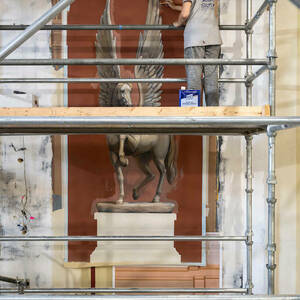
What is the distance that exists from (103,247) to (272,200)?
1.20m

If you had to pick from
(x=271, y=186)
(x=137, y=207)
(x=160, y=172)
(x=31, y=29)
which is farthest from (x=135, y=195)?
(x=31, y=29)

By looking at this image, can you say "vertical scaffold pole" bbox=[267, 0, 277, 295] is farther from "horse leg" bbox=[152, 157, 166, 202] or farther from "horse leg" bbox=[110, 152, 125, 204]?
"horse leg" bbox=[110, 152, 125, 204]

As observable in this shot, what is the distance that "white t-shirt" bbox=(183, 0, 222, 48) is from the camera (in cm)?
152

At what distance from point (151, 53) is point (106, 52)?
11.4 inches

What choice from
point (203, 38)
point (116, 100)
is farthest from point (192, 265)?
point (203, 38)

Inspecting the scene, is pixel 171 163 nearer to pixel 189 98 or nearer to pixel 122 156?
pixel 122 156

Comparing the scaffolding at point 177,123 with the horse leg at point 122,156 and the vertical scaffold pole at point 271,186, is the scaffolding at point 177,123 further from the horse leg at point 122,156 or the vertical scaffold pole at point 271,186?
the horse leg at point 122,156

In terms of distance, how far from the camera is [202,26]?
152 cm

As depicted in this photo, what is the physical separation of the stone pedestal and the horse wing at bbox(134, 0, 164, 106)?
29.3 inches

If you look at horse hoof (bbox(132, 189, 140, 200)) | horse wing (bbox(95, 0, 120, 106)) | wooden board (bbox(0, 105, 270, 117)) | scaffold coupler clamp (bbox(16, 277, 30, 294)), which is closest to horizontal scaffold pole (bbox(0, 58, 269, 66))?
wooden board (bbox(0, 105, 270, 117))

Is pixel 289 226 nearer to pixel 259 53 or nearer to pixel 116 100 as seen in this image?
pixel 259 53

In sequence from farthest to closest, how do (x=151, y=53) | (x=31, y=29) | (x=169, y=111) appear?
(x=151, y=53) < (x=169, y=111) < (x=31, y=29)

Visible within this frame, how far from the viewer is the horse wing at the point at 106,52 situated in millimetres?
1988

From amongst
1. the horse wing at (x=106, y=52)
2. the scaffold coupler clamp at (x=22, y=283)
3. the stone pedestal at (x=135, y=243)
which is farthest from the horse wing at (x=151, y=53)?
the scaffold coupler clamp at (x=22, y=283)
